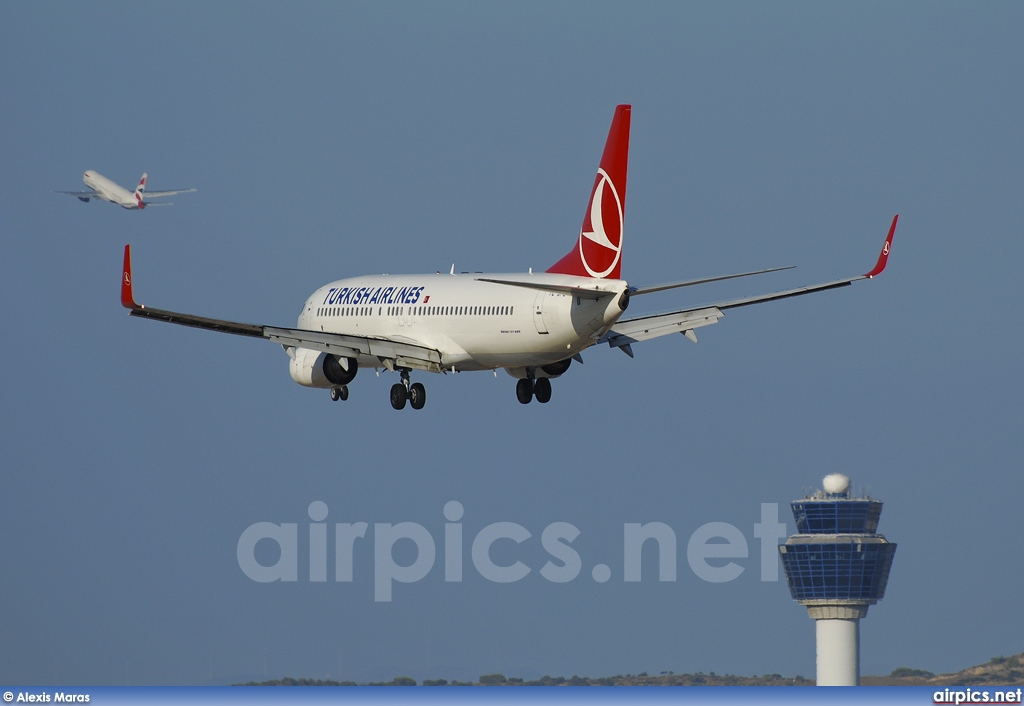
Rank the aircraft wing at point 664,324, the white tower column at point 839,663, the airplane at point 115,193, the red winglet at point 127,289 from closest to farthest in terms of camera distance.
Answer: the red winglet at point 127,289 < the aircraft wing at point 664,324 < the airplane at point 115,193 < the white tower column at point 839,663

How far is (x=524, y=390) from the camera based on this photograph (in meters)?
95.8

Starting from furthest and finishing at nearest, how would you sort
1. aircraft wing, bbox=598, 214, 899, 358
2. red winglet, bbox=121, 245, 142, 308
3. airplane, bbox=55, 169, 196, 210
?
1. airplane, bbox=55, 169, 196, 210
2. aircraft wing, bbox=598, 214, 899, 358
3. red winglet, bbox=121, 245, 142, 308

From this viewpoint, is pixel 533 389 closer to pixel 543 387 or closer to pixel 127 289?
pixel 543 387

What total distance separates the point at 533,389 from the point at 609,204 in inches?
478

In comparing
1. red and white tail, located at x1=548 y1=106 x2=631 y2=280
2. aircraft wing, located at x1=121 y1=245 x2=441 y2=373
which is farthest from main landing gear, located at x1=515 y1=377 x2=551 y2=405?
red and white tail, located at x1=548 y1=106 x2=631 y2=280

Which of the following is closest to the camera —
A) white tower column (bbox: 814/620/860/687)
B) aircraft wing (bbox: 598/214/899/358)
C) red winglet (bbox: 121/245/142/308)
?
red winglet (bbox: 121/245/142/308)

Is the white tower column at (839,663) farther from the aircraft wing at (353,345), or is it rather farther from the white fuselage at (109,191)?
the aircraft wing at (353,345)

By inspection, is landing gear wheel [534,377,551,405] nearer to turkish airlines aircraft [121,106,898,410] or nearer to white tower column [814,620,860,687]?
turkish airlines aircraft [121,106,898,410]

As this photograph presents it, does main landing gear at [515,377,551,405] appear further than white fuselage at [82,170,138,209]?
No

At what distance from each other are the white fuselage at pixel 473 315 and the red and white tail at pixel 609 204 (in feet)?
5.64

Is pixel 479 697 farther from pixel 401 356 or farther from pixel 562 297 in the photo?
pixel 562 297

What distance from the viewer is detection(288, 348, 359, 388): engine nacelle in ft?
314

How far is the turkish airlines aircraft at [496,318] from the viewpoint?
8488 cm

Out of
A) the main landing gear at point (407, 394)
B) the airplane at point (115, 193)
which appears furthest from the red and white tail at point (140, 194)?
the main landing gear at point (407, 394)
